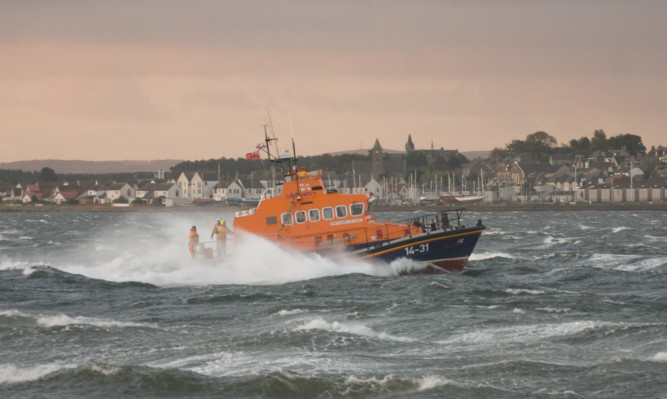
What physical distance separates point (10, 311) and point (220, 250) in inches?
396

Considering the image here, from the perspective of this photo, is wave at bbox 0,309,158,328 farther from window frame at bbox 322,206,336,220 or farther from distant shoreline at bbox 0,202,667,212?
distant shoreline at bbox 0,202,667,212

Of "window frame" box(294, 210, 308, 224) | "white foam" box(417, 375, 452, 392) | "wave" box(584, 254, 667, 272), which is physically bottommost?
"wave" box(584, 254, 667, 272)

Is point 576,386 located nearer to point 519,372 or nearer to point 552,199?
point 519,372

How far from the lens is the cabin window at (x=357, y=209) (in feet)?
102

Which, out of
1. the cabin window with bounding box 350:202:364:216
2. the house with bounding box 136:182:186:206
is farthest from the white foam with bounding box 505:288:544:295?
the house with bounding box 136:182:186:206

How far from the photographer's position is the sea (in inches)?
618

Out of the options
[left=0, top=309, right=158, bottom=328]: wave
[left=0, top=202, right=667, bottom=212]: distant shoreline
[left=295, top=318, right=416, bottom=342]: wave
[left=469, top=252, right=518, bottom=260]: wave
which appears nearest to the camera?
[left=295, top=318, right=416, bottom=342]: wave

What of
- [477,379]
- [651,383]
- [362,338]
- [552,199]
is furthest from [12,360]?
[552,199]

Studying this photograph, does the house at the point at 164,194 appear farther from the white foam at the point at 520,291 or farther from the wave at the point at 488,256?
the white foam at the point at 520,291

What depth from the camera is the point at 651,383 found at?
1549cm

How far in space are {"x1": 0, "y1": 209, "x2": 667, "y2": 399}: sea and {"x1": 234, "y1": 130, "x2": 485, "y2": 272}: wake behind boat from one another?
18.2 inches

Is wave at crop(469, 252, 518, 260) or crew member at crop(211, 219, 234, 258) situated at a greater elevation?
crew member at crop(211, 219, 234, 258)

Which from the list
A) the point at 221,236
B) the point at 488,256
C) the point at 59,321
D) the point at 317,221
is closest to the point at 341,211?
the point at 317,221

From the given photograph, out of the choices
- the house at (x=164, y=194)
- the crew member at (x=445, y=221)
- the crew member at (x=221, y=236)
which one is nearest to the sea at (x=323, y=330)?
the crew member at (x=221, y=236)
